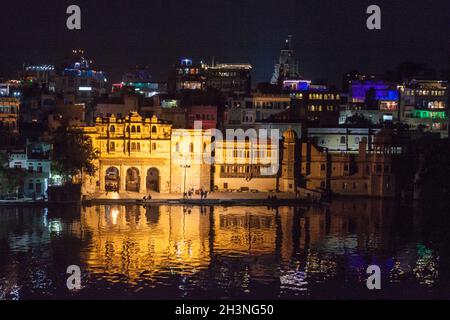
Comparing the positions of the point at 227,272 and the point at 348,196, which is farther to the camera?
the point at 348,196

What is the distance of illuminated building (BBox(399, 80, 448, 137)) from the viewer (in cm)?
8256

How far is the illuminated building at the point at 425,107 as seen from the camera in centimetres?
8256

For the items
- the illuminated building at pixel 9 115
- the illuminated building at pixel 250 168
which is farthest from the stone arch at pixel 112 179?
the illuminated building at pixel 9 115

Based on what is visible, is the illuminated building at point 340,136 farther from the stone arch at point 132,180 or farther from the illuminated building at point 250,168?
the stone arch at point 132,180

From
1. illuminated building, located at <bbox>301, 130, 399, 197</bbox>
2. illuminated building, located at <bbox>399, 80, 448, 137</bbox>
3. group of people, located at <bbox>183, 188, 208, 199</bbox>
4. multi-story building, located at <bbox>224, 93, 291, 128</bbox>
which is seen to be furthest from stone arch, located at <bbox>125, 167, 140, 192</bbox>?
illuminated building, located at <bbox>399, 80, 448, 137</bbox>

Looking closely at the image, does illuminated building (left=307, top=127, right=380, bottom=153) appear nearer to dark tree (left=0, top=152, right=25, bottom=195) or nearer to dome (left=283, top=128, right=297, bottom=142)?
dome (left=283, top=128, right=297, bottom=142)

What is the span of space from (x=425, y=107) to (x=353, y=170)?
18.3m

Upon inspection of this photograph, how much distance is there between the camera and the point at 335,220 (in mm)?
54531

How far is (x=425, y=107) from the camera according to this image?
3282 inches

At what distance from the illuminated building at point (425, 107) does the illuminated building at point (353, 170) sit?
1546 centimetres

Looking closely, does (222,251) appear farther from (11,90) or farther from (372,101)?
(11,90)
